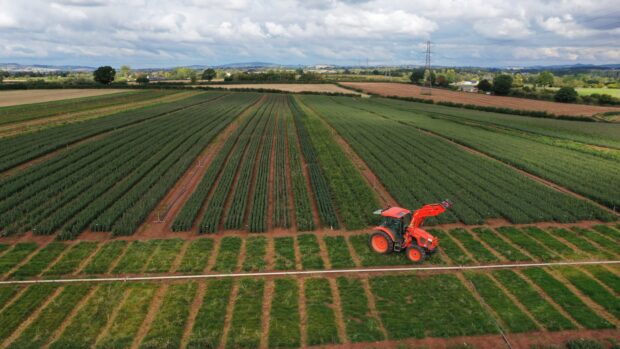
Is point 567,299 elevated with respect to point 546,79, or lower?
lower

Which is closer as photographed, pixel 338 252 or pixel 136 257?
pixel 136 257

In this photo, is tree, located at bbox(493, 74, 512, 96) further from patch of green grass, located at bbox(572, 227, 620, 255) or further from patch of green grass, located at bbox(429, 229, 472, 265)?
patch of green grass, located at bbox(429, 229, 472, 265)

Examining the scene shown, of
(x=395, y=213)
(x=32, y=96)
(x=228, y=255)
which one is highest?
(x=32, y=96)

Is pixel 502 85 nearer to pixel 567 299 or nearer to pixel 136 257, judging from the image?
pixel 567 299

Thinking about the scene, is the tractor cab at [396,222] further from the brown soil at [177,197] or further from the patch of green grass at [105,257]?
the patch of green grass at [105,257]

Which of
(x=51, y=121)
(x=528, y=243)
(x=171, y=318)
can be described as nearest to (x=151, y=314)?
(x=171, y=318)

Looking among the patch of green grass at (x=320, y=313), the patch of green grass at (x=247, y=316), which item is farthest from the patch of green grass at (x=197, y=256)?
the patch of green grass at (x=320, y=313)

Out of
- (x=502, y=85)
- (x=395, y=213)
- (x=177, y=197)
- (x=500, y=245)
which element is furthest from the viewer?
(x=502, y=85)

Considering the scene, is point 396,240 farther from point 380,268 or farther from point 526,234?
point 526,234

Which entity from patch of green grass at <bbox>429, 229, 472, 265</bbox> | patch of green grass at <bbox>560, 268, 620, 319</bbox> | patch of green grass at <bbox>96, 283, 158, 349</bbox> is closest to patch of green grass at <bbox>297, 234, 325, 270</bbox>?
patch of green grass at <bbox>429, 229, 472, 265</bbox>
